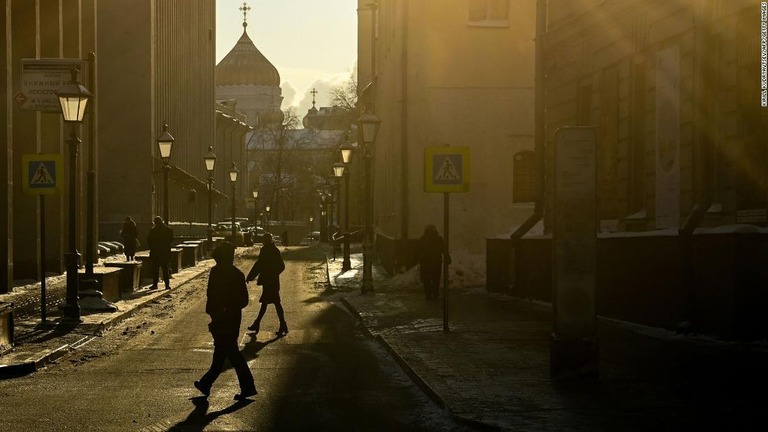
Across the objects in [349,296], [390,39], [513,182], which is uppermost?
[390,39]

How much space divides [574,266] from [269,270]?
8.81 meters

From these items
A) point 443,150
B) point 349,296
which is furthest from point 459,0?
point 443,150

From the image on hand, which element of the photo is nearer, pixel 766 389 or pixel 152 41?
pixel 766 389

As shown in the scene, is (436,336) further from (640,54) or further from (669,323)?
(640,54)

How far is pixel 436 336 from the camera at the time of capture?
19156 millimetres

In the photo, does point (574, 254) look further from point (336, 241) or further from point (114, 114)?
point (114, 114)

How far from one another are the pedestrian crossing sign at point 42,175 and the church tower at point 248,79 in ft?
500

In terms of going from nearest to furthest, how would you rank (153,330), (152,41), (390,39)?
(153,330)
(390,39)
(152,41)

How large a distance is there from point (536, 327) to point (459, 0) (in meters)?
19.5

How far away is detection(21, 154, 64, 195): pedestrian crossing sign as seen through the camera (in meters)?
22.3

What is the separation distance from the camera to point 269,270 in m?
21.5

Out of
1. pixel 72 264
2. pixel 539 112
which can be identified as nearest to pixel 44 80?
pixel 72 264

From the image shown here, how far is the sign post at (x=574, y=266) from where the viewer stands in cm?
1333

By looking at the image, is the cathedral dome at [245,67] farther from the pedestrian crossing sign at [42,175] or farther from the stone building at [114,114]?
the pedestrian crossing sign at [42,175]
